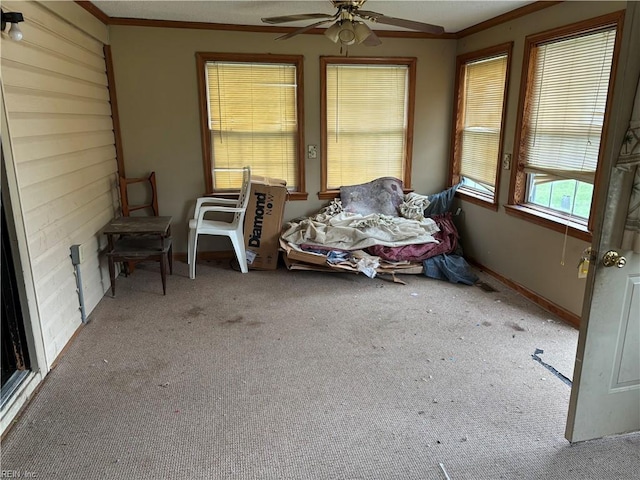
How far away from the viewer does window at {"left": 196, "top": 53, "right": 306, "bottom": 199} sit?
174 inches

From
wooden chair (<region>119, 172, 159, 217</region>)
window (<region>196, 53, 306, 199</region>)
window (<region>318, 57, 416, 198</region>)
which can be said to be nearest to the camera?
wooden chair (<region>119, 172, 159, 217</region>)

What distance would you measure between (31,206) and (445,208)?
3.78 m

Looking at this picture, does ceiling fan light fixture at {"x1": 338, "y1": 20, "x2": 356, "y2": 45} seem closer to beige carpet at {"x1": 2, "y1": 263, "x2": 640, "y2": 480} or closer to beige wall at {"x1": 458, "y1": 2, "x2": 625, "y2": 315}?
beige wall at {"x1": 458, "y1": 2, "x2": 625, "y2": 315}

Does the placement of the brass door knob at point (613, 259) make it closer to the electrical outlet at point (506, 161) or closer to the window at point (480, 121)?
the electrical outlet at point (506, 161)

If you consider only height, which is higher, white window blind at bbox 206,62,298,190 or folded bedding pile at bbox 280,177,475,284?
white window blind at bbox 206,62,298,190

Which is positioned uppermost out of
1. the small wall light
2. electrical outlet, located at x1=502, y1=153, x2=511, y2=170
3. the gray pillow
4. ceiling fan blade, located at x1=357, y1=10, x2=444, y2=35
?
ceiling fan blade, located at x1=357, y1=10, x2=444, y2=35

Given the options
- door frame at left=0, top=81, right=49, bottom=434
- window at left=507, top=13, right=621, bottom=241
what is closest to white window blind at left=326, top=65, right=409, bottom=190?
window at left=507, top=13, right=621, bottom=241

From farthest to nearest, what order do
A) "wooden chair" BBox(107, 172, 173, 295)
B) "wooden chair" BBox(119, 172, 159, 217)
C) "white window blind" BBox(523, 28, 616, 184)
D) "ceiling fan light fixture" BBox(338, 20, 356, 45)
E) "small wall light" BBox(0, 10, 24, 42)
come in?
"wooden chair" BBox(119, 172, 159, 217)
"wooden chair" BBox(107, 172, 173, 295)
"white window blind" BBox(523, 28, 616, 184)
"ceiling fan light fixture" BBox(338, 20, 356, 45)
"small wall light" BBox(0, 10, 24, 42)

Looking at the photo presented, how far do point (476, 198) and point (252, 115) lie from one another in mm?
2414

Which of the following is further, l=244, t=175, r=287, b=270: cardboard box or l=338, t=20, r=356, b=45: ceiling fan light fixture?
l=244, t=175, r=287, b=270: cardboard box

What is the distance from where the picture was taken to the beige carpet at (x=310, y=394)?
6.37ft

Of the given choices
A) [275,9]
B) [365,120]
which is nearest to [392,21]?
[275,9]

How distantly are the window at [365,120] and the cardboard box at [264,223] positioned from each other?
2.14ft

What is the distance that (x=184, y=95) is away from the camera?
14.3 feet
